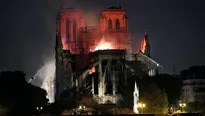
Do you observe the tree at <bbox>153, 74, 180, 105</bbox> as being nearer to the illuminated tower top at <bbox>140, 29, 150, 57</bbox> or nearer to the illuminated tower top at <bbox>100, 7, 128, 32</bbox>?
the illuminated tower top at <bbox>140, 29, 150, 57</bbox>

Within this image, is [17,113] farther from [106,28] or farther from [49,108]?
[106,28]

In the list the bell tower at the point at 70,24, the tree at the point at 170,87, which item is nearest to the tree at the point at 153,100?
the tree at the point at 170,87

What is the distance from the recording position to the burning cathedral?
126m

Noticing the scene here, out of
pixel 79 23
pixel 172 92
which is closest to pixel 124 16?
pixel 79 23

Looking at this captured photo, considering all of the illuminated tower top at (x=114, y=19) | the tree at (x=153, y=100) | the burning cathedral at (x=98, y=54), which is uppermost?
the illuminated tower top at (x=114, y=19)

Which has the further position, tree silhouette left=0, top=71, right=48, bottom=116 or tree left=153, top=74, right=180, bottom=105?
tree left=153, top=74, right=180, bottom=105

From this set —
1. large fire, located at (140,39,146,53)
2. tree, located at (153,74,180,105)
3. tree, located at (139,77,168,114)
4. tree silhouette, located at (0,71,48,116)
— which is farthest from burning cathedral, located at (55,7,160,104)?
tree, located at (139,77,168,114)

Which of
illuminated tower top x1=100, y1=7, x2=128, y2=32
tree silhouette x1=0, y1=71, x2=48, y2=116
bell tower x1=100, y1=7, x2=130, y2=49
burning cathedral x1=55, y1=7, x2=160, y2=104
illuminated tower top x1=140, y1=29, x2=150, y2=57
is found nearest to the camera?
tree silhouette x1=0, y1=71, x2=48, y2=116

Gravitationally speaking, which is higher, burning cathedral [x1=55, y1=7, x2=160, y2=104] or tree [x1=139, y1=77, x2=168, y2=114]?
burning cathedral [x1=55, y1=7, x2=160, y2=104]

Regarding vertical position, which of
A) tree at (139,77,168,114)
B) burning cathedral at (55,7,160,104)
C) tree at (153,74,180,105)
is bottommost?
tree at (139,77,168,114)

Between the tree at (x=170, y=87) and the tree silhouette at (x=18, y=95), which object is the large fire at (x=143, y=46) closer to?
the tree at (x=170, y=87)

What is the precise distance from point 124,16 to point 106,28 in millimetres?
6617

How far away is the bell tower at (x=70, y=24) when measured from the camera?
156 metres

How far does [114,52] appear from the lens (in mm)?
129375
